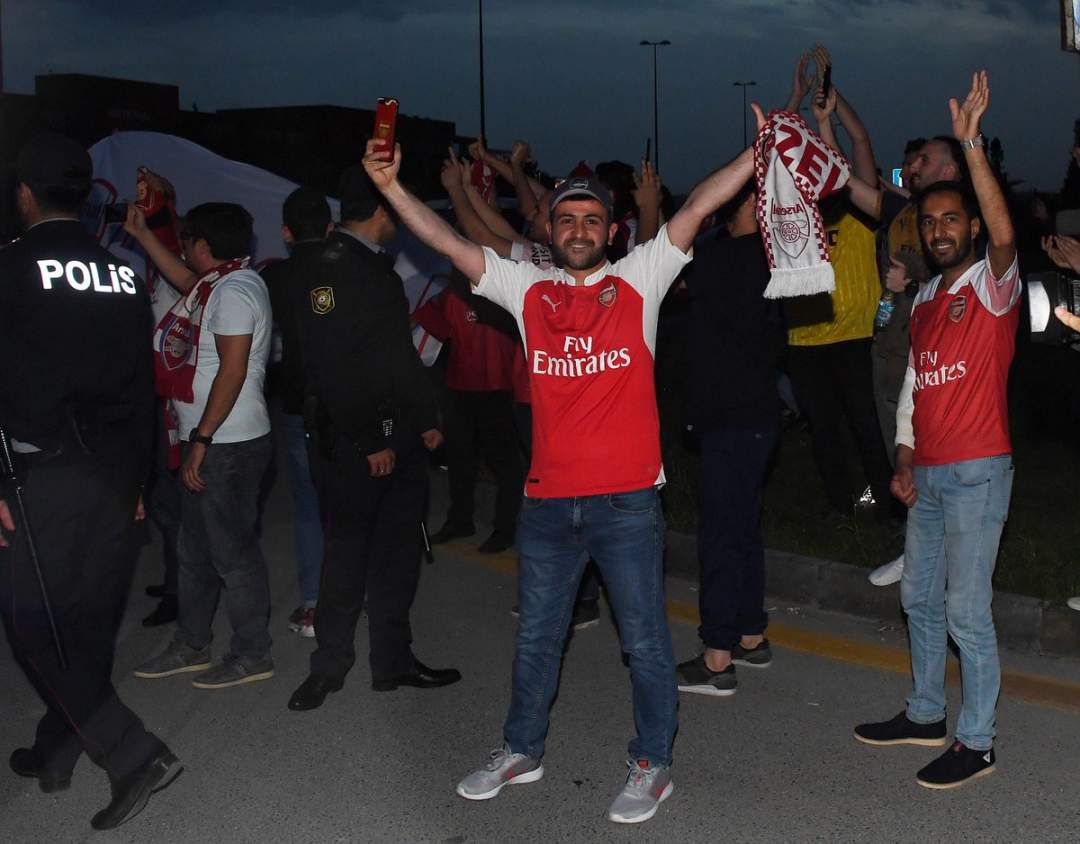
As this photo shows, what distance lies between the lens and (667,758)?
4.26m

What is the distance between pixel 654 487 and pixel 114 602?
1.83 meters

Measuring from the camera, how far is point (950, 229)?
14.1 feet

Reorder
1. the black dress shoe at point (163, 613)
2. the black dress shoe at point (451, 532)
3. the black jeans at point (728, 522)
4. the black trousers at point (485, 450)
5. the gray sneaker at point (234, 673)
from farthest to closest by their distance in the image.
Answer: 1. the black dress shoe at point (451, 532)
2. the black trousers at point (485, 450)
3. the black dress shoe at point (163, 613)
4. the gray sneaker at point (234, 673)
5. the black jeans at point (728, 522)

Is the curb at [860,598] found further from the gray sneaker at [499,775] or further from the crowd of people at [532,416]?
the gray sneaker at [499,775]

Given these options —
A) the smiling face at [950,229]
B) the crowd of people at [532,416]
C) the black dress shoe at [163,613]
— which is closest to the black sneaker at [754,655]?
the crowd of people at [532,416]

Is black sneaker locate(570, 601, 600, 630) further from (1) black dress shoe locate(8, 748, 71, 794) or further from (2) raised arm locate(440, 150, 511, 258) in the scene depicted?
(1) black dress shoe locate(8, 748, 71, 794)

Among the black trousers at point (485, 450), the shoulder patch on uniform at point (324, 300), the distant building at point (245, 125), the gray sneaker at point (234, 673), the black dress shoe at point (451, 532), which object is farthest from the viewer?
the distant building at point (245, 125)

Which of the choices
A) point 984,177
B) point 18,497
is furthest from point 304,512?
point 984,177

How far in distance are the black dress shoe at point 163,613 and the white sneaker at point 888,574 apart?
3367mm

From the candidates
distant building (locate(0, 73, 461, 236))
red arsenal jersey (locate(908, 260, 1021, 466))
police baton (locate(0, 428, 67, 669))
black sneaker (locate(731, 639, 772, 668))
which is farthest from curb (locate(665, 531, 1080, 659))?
distant building (locate(0, 73, 461, 236))

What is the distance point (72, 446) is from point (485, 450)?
3.86 meters

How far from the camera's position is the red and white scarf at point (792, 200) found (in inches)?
164

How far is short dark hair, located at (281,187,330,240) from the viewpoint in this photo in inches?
216

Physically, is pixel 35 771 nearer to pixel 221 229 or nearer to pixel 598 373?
pixel 221 229
